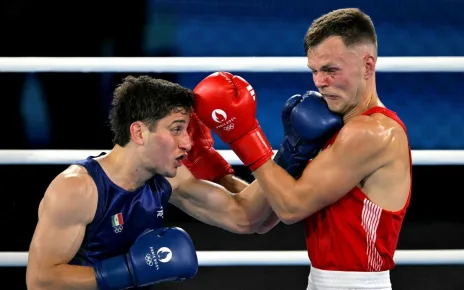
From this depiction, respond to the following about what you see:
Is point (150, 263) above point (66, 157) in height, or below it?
below

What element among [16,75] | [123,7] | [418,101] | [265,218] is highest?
[123,7]

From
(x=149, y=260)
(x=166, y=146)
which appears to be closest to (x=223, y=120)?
(x=166, y=146)

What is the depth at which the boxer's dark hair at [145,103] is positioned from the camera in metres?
2.66

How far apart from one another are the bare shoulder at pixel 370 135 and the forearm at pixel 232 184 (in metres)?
0.67

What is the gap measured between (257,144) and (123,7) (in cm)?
148

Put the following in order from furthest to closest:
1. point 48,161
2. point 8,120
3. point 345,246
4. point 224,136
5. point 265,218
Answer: point 8,120 < point 48,161 < point 265,218 < point 224,136 < point 345,246

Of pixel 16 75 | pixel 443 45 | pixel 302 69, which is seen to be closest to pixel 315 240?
pixel 302 69

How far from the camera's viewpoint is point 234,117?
2.70 meters

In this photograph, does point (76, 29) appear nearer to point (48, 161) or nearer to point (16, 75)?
point (16, 75)

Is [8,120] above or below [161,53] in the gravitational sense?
below

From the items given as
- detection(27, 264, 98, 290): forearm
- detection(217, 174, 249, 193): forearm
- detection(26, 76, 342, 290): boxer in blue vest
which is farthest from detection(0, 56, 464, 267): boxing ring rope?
detection(27, 264, 98, 290): forearm

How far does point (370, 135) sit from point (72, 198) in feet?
3.33

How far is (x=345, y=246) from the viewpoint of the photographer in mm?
2574

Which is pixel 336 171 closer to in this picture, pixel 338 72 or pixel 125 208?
pixel 338 72
